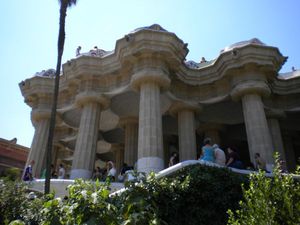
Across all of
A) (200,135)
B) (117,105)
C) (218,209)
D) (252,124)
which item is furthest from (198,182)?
(200,135)

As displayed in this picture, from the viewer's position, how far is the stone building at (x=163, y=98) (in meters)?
23.0

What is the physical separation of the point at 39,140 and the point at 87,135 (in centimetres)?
639

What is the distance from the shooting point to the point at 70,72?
91.0 feet

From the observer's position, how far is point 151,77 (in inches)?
902

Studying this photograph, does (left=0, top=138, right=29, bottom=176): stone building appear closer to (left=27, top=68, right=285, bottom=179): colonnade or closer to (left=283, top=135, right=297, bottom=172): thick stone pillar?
(left=27, top=68, right=285, bottom=179): colonnade

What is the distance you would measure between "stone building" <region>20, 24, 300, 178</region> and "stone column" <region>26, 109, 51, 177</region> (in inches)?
3.3

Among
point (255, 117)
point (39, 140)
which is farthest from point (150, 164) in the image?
point (39, 140)

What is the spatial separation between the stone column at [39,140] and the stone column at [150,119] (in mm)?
10130

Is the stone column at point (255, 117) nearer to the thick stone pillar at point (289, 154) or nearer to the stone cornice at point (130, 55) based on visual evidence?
the stone cornice at point (130, 55)

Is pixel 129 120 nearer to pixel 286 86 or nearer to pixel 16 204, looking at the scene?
pixel 286 86

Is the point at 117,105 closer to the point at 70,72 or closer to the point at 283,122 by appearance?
the point at 70,72

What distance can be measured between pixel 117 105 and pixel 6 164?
107 feet

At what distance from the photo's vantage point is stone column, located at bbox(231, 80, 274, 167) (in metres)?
22.3

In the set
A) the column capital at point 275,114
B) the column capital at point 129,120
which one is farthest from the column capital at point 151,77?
the column capital at point 275,114
